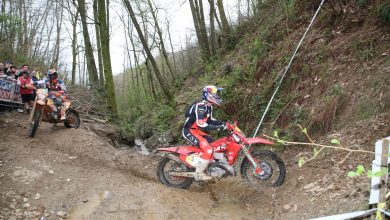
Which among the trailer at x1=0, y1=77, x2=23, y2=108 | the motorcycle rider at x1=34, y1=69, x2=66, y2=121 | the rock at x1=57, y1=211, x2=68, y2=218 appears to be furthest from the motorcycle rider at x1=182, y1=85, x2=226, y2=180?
the trailer at x1=0, y1=77, x2=23, y2=108

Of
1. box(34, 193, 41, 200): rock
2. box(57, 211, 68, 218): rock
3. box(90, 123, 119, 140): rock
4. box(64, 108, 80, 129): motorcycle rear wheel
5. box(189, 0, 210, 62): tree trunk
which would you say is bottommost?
box(57, 211, 68, 218): rock

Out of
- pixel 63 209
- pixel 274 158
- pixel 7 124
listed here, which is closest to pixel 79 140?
pixel 7 124

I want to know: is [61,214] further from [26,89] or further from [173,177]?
[26,89]

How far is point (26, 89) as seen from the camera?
1354cm

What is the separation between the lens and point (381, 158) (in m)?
3.57

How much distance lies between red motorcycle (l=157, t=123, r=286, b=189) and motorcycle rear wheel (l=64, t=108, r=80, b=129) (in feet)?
16.4

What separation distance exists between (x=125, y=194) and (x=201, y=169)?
1.59m

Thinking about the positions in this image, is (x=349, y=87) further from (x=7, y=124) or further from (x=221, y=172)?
(x=7, y=124)

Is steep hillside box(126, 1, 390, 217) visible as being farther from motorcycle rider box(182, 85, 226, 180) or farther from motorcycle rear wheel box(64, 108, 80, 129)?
motorcycle rear wheel box(64, 108, 80, 129)

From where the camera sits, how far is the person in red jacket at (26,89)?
13266 mm

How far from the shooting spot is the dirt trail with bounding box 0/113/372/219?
6.40 m

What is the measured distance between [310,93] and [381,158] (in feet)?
19.5

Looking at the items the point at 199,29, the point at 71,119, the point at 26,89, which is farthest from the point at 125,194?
the point at 199,29

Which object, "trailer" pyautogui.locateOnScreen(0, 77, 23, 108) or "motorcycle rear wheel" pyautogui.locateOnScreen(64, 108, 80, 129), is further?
"trailer" pyautogui.locateOnScreen(0, 77, 23, 108)
